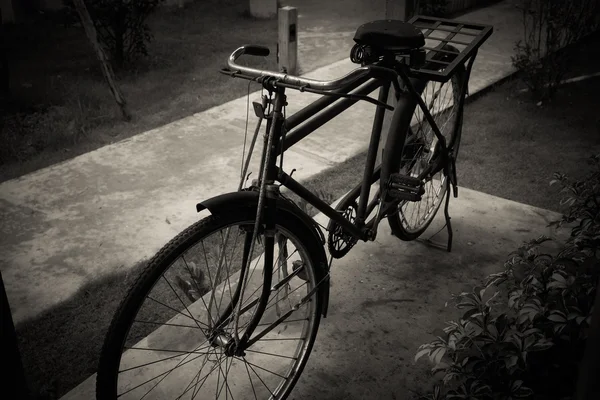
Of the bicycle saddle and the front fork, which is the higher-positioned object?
the bicycle saddle

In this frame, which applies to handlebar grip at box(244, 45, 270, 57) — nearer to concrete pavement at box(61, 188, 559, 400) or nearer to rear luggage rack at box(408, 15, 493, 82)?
rear luggage rack at box(408, 15, 493, 82)

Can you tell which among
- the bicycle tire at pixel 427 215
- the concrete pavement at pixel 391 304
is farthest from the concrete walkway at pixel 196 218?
the bicycle tire at pixel 427 215

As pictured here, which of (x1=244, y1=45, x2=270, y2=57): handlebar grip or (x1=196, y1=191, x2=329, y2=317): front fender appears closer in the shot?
(x1=196, y1=191, x2=329, y2=317): front fender

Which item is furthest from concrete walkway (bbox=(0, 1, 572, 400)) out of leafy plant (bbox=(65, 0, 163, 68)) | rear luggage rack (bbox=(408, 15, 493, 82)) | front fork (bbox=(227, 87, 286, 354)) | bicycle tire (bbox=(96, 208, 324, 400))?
leafy plant (bbox=(65, 0, 163, 68))

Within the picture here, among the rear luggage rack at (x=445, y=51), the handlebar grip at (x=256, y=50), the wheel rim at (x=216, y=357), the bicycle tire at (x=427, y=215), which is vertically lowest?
the wheel rim at (x=216, y=357)

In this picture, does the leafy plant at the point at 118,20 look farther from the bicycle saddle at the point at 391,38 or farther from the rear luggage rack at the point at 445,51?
the bicycle saddle at the point at 391,38

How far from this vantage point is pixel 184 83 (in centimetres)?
634

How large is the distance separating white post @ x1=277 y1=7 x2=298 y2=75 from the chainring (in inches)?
137

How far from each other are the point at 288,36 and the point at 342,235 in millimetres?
3923

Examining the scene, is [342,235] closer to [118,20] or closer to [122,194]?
[122,194]

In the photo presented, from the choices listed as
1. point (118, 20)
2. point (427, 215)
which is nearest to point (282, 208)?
point (427, 215)

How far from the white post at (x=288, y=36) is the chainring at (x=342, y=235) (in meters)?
3.49

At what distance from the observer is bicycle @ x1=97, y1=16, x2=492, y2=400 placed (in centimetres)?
198

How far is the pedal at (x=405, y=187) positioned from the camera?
2.75 meters
